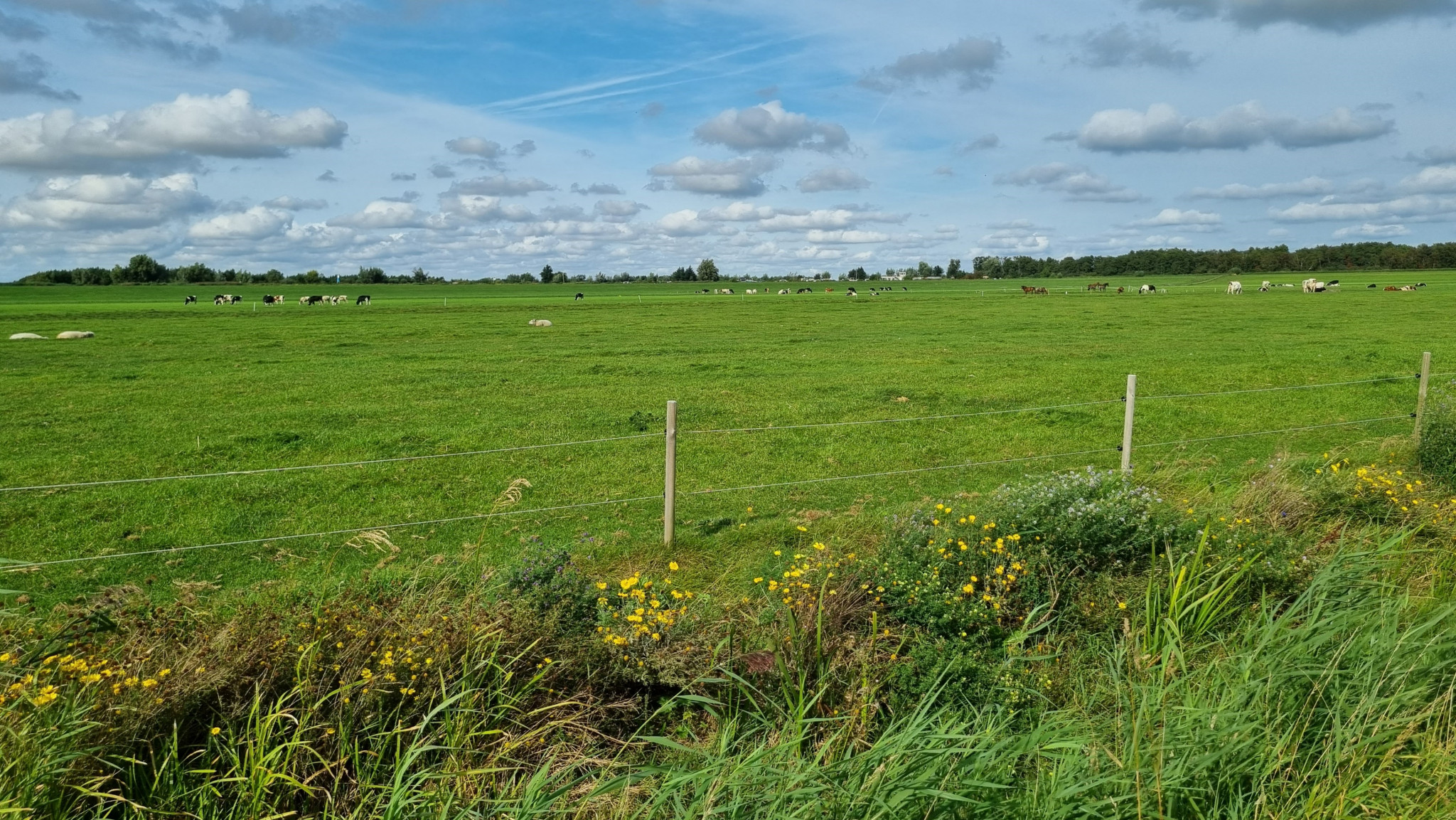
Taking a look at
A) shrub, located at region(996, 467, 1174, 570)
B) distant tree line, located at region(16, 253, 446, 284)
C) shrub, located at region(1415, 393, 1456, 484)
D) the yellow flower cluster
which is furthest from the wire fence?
distant tree line, located at region(16, 253, 446, 284)

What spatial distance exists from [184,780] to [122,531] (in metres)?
7.45

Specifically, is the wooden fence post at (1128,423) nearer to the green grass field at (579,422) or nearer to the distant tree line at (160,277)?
the green grass field at (579,422)

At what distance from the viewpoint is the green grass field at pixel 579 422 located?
10.6 meters

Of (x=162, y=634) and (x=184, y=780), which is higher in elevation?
(x=162, y=634)

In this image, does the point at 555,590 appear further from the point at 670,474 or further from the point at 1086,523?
the point at 1086,523

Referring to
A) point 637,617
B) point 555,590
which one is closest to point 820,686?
point 637,617

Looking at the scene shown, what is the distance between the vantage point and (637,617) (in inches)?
224

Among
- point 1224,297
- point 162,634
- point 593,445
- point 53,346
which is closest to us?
point 162,634

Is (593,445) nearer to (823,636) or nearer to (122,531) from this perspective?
(122,531)

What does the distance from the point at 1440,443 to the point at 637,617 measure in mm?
9959

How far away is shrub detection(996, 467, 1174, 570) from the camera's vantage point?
6.80 meters

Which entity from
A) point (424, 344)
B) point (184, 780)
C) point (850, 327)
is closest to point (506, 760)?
point (184, 780)

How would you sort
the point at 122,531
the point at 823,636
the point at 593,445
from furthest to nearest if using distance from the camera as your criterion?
1. the point at 593,445
2. the point at 122,531
3. the point at 823,636

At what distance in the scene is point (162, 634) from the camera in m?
5.20
